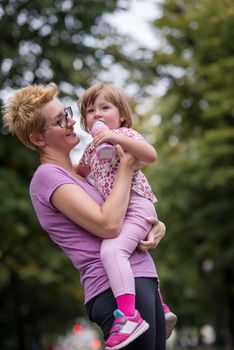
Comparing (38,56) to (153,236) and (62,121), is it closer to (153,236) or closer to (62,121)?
(62,121)

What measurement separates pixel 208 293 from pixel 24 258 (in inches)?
478

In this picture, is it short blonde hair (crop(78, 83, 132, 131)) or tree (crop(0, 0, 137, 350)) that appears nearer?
short blonde hair (crop(78, 83, 132, 131))

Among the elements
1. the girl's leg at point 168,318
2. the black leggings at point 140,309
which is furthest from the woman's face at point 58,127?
the girl's leg at point 168,318

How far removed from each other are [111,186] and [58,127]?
15.2 inches

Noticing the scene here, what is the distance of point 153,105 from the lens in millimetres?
21828

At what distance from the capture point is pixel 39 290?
27.5 metres

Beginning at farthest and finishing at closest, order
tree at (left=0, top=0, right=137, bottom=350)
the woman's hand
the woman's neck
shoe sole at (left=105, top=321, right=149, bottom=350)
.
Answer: tree at (left=0, top=0, right=137, bottom=350) → the woman's neck → the woman's hand → shoe sole at (left=105, top=321, right=149, bottom=350)

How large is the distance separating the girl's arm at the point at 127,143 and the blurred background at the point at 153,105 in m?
8.01

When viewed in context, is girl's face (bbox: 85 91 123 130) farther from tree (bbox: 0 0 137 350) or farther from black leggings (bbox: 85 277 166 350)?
tree (bbox: 0 0 137 350)

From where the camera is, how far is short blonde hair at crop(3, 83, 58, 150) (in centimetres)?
380

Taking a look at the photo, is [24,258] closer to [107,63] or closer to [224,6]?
[107,63]

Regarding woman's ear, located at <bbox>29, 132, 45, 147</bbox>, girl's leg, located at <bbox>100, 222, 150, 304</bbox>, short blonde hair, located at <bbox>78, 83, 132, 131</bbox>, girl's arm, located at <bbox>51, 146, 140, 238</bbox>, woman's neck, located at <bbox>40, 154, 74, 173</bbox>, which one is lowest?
girl's leg, located at <bbox>100, 222, 150, 304</bbox>

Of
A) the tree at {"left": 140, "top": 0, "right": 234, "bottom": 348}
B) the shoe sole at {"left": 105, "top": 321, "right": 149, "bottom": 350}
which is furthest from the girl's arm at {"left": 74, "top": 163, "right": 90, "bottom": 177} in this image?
the tree at {"left": 140, "top": 0, "right": 234, "bottom": 348}

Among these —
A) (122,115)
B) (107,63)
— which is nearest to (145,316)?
(122,115)
